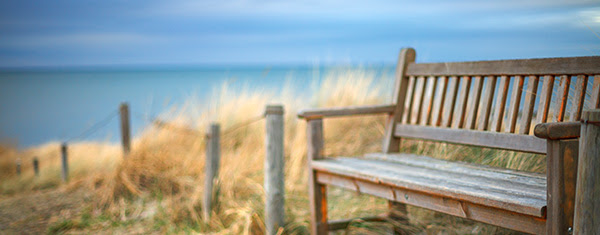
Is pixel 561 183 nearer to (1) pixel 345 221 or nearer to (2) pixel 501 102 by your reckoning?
(2) pixel 501 102

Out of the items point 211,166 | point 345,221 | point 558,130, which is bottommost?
point 345,221

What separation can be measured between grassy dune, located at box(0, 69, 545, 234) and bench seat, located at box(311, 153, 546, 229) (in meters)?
0.47

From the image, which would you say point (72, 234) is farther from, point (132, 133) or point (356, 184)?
point (356, 184)

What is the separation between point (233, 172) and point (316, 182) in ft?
3.96

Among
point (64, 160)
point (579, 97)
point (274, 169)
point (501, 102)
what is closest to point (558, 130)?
point (579, 97)

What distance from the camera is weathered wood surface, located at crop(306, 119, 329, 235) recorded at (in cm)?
258

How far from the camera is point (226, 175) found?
11.9 feet

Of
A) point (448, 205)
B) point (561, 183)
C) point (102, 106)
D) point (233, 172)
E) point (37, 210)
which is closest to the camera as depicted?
point (561, 183)

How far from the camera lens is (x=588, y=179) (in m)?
1.45

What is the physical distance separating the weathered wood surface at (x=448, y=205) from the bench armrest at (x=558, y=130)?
0.28 metres

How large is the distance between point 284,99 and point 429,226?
331 centimetres

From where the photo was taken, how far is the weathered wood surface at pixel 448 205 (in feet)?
5.65

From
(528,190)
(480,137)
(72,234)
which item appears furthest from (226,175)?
(528,190)

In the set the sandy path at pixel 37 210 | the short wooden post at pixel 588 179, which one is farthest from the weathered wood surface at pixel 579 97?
the sandy path at pixel 37 210
